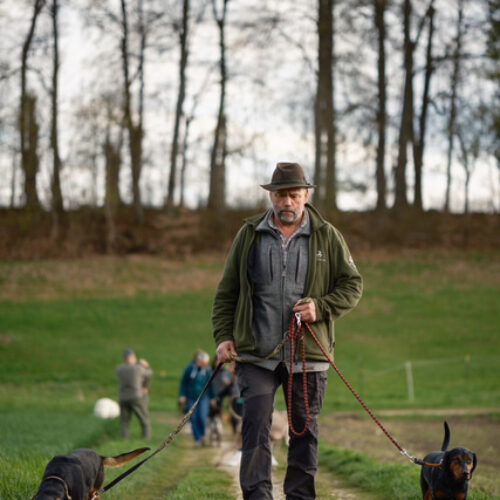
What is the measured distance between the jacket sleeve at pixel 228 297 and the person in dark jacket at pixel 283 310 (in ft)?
0.03

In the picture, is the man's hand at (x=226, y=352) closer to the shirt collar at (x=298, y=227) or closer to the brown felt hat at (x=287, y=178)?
the shirt collar at (x=298, y=227)

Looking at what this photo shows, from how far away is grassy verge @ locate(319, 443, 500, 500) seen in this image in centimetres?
655

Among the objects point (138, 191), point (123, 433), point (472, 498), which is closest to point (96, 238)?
point (138, 191)

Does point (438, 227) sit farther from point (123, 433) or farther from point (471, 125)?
point (123, 433)

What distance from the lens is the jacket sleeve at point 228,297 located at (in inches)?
211

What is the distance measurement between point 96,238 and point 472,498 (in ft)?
103

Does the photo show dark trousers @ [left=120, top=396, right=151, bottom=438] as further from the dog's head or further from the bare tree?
the bare tree

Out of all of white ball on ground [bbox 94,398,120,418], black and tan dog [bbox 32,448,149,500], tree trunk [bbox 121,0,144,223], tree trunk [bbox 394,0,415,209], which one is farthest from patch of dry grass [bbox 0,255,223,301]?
black and tan dog [bbox 32,448,149,500]

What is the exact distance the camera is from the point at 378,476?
754 centimetres

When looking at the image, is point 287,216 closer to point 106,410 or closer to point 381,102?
point 106,410

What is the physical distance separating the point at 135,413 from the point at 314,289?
29.6 ft

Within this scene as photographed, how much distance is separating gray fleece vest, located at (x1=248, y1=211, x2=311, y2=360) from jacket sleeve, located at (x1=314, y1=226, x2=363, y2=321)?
20cm

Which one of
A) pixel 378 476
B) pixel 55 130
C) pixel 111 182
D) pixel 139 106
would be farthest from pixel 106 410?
pixel 139 106

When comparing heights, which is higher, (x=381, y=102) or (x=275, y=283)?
(x=381, y=102)
